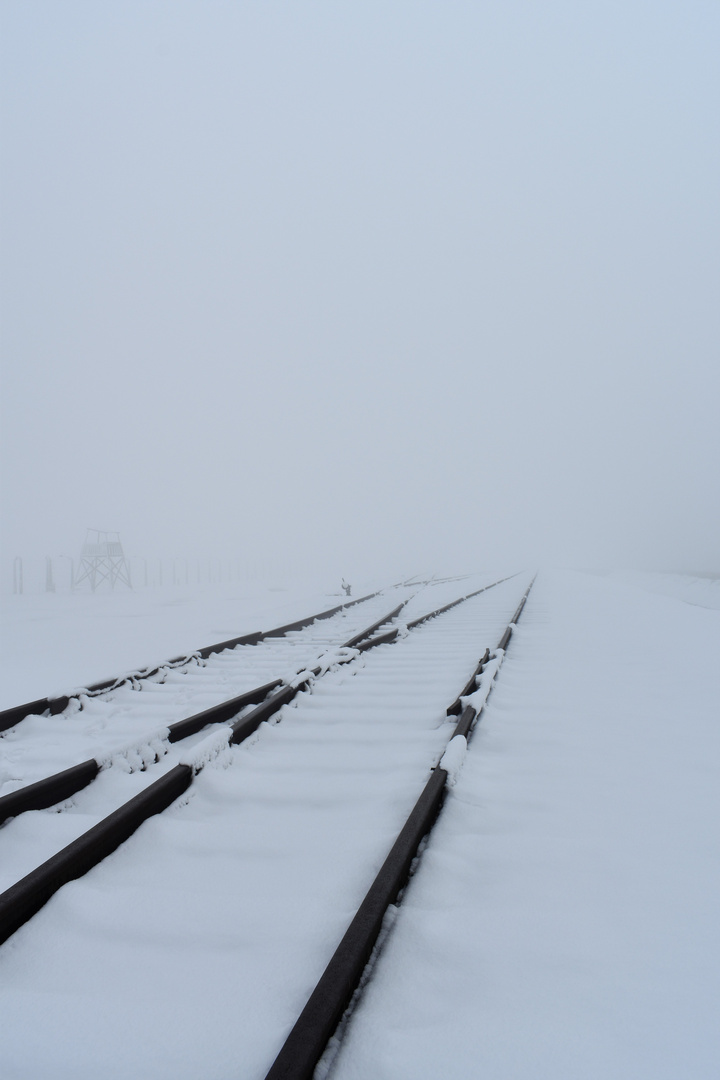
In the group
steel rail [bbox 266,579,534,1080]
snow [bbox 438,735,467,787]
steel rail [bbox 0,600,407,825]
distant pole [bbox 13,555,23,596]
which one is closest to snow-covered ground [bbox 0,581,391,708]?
distant pole [bbox 13,555,23,596]

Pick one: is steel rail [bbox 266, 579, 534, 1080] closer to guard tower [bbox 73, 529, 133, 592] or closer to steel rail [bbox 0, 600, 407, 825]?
steel rail [bbox 0, 600, 407, 825]

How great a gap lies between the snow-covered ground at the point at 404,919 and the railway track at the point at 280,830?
0.01m

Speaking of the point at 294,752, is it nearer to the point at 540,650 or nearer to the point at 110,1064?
the point at 110,1064

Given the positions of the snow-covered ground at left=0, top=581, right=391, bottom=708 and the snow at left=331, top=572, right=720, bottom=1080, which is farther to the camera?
the snow-covered ground at left=0, top=581, right=391, bottom=708

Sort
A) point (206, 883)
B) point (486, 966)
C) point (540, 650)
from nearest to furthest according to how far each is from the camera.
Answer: point (486, 966) < point (206, 883) < point (540, 650)

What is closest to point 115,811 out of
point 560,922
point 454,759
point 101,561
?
point 454,759

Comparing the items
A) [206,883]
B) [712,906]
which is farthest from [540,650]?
[206,883]

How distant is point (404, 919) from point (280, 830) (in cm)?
81

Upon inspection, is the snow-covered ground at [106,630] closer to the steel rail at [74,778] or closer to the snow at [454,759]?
the steel rail at [74,778]

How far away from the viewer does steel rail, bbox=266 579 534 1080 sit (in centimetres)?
126

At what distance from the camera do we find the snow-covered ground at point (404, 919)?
4.61ft

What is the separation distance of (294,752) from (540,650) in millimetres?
4541

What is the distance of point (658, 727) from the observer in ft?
13.5

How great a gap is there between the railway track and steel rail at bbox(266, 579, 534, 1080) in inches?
0.4
